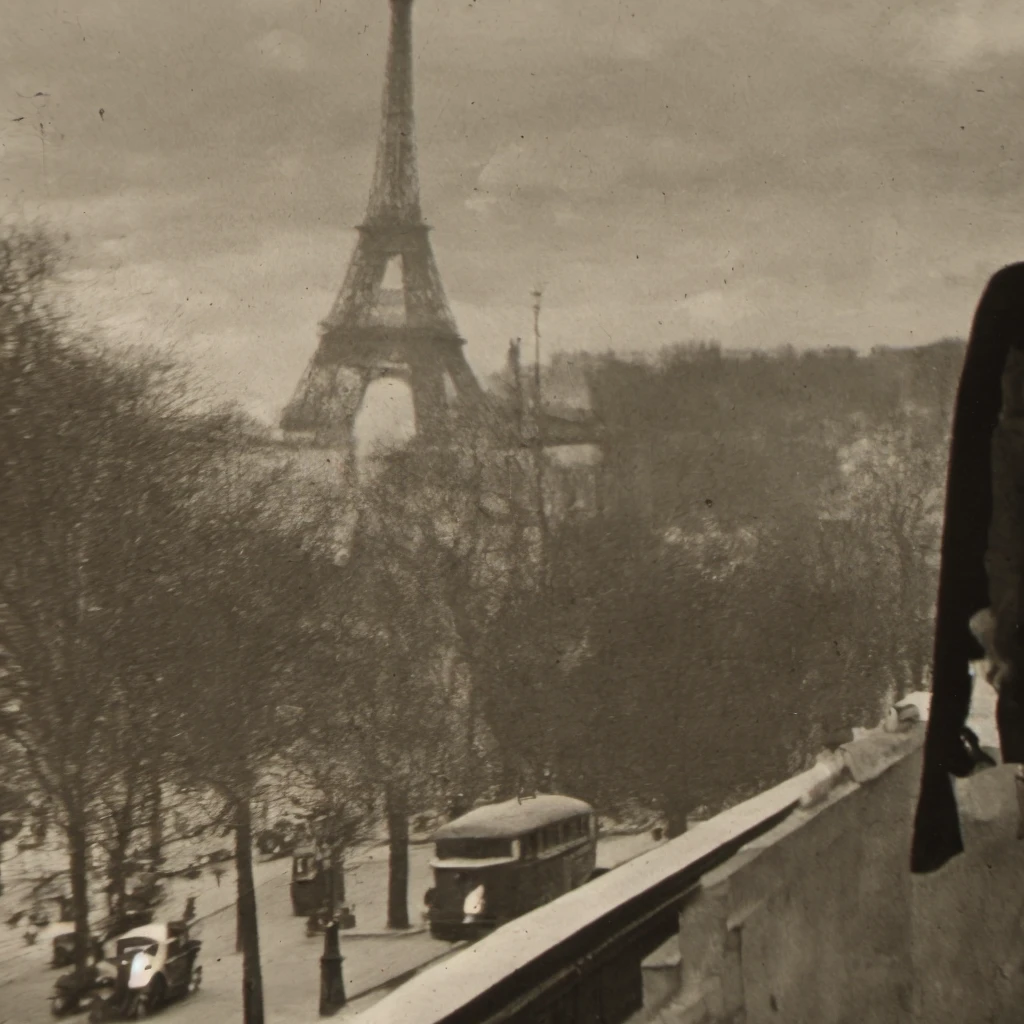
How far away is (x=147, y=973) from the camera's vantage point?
62.9 inches

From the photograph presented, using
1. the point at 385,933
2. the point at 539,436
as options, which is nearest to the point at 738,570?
the point at 539,436

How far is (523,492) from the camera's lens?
202cm

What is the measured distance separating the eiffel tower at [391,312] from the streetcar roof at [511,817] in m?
0.54

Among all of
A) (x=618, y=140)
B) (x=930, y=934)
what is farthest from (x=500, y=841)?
(x=618, y=140)

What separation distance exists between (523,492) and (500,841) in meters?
0.51

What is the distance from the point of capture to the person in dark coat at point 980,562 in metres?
1.37

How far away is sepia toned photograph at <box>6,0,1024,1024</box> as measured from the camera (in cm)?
162

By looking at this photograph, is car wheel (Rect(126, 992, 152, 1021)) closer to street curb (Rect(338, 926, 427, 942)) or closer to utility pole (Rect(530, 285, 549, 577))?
street curb (Rect(338, 926, 427, 942))

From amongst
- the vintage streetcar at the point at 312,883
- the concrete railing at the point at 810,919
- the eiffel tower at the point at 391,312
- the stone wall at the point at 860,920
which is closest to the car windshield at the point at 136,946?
the vintage streetcar at the point at 312,883

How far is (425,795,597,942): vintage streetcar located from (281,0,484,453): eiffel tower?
557 millimetres

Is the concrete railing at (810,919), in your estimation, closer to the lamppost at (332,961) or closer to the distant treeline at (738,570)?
the distant treeline at (738,570)

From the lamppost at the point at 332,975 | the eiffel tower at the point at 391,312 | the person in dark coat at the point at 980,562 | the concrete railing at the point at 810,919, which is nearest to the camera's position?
the person in dark coat at the point at 980,562

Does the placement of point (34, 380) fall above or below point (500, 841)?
above

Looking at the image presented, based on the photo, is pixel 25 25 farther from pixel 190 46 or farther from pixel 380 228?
pixel 380 228
